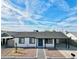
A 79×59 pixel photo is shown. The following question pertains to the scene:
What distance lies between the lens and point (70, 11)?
7.72ft

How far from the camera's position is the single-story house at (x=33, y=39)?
2432 millimetres

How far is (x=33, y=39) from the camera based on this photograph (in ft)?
8.82

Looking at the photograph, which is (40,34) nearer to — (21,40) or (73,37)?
(21,40)

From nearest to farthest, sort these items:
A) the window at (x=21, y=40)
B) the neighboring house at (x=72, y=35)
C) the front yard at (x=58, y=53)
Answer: the neighboring house at (x=72, y=35) → the front yard at (x=58, y=53) → the window at (x=21, y=40)

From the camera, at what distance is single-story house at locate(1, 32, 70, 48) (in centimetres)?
243

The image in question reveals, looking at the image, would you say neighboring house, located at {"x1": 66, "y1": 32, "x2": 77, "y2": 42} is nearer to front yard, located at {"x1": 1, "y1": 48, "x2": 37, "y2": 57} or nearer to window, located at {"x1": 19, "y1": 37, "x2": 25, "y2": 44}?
front yard, located at {"x1": 1, "y1": 48, "x2": 37, "y2": 57}

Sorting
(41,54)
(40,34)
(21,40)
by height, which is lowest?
(41,54)

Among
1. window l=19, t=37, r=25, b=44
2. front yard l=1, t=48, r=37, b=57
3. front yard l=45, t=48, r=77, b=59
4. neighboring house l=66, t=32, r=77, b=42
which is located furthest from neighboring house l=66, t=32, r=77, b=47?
window l=19, t=37, r=25, b=44

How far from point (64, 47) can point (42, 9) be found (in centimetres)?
75

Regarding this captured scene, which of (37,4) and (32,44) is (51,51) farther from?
(37,4)

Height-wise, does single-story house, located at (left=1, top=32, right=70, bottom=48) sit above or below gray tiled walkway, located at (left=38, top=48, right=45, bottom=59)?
above

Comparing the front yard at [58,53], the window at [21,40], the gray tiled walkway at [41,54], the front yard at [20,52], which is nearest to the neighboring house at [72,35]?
the front yard at [58,53]

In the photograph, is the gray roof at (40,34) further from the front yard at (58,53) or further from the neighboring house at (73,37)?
the front yard at (58,53)

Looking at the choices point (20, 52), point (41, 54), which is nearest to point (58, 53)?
point (41, 54)
